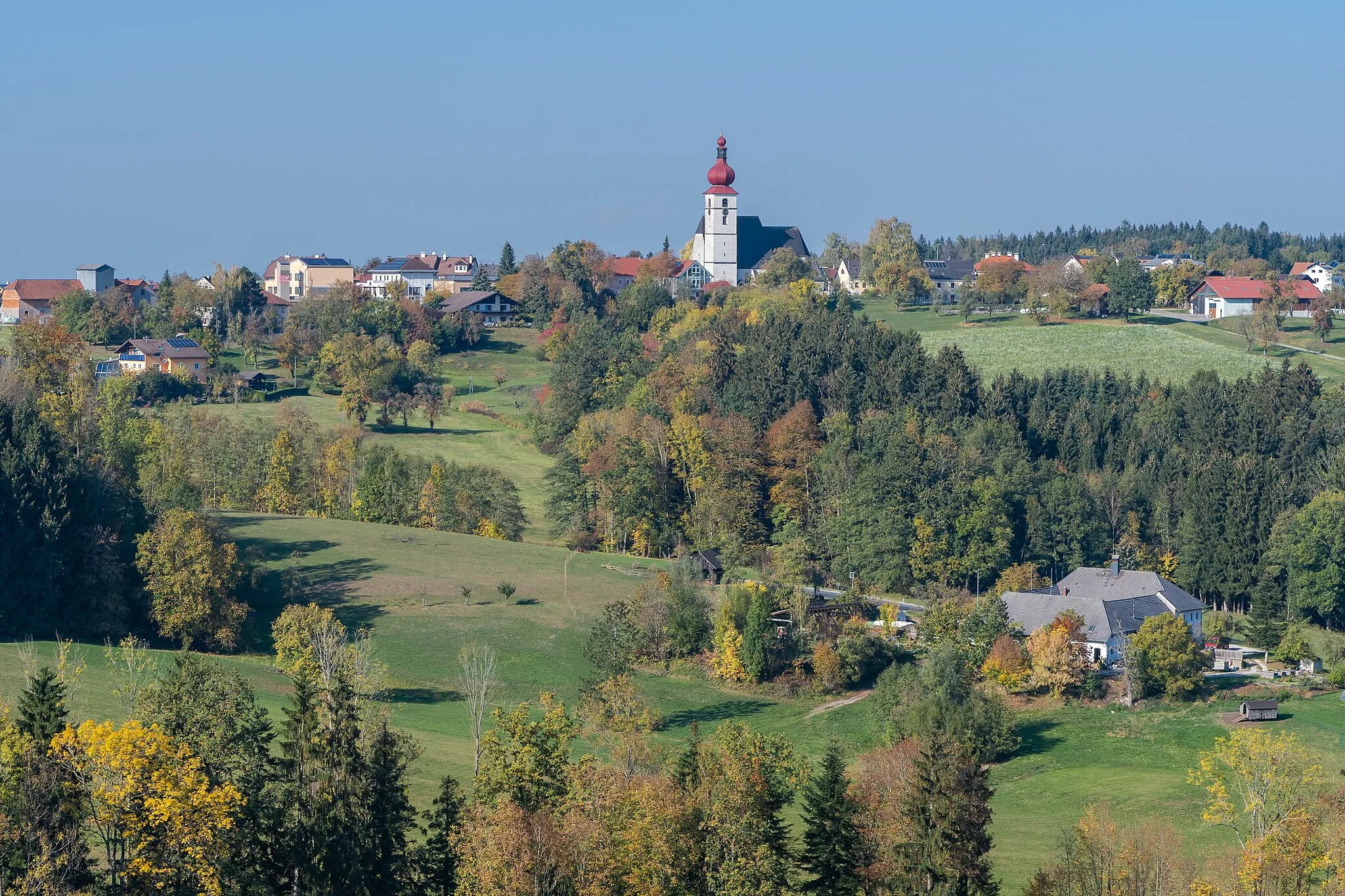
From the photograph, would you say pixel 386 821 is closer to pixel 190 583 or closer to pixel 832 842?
pixel 832 842

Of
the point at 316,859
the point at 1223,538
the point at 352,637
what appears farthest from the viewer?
the point at 1223,538

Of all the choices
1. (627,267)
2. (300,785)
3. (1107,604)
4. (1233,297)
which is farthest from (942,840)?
(627,267)

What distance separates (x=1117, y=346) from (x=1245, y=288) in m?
27.0

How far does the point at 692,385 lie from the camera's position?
11794 cm

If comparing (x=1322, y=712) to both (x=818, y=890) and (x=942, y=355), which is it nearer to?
(x=818, y=890)

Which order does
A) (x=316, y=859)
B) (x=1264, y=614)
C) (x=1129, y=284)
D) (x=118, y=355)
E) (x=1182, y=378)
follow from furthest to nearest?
(x=1129, y=284), (x=118, y=355), (x=1182, y=378), (x=1264, y=614), (x=316, y=859)

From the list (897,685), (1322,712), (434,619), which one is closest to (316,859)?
(897,685)

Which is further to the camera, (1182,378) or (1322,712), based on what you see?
(1182,378)

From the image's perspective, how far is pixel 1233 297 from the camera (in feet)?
513

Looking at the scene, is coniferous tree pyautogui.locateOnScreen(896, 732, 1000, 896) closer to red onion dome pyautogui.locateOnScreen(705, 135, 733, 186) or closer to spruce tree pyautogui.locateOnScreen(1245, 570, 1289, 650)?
spruce tree pyautogui.locateOnScreen(1245, 570, 1289, 650)

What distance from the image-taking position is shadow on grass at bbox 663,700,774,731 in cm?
6944

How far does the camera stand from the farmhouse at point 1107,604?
7944cm

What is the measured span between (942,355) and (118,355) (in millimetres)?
65443

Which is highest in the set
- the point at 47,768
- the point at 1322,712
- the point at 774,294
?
the point at 774,294
